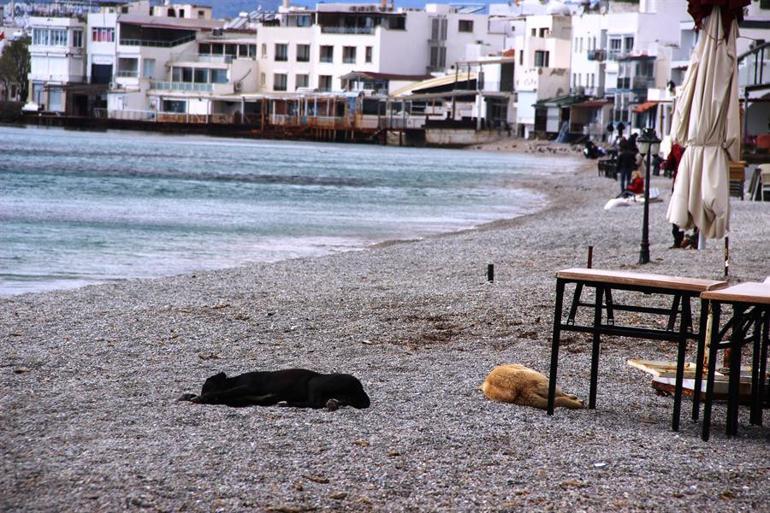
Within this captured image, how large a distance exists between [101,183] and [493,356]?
41.1 meters

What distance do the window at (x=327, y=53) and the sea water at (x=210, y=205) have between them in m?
35.0

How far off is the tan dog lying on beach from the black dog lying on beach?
78cm

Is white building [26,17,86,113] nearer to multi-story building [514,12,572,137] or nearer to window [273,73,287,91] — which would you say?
window [273,73,287,91]

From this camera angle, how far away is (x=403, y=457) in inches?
263

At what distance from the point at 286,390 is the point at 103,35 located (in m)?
115

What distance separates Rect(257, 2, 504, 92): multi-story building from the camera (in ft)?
374

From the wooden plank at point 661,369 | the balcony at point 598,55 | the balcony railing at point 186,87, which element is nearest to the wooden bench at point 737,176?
the wooden plank at point 661,369

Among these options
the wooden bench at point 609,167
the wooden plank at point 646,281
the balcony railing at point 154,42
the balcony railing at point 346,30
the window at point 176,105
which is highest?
the balcony railing at point 346,30

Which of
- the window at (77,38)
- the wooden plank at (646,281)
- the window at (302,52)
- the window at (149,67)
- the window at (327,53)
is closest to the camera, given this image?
the wooden plank at (646,281)

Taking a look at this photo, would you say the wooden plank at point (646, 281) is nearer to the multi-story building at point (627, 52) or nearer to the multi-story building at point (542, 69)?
the multi-story building at point (627, 52)

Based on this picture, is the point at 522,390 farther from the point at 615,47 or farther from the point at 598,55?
the point at 598,55

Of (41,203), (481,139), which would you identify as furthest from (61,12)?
(41,203)

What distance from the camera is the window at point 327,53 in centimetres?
11531

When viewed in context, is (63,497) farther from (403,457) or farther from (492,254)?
(492,254)
